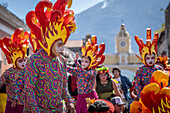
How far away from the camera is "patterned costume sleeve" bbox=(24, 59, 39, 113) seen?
3.85 meters

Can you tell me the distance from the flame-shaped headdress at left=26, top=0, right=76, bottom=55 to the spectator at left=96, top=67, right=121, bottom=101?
3664mm

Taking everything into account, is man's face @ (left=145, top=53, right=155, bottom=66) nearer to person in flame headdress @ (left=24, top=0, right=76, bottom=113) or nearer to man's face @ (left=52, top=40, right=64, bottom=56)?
person in flame headdress @ (left=24, top=0, right=76, bottom=113)

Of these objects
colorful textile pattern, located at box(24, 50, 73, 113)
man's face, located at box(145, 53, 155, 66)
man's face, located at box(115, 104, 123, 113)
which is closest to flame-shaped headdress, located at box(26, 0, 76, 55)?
colorful textile pattern, located at box(24, 50, 73, 113)

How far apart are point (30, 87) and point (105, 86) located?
411 cm

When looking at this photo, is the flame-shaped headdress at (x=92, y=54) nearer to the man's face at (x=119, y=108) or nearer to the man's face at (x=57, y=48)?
the man's face at (x=119, y=108)

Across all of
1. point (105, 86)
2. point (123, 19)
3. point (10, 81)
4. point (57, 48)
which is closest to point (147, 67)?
point (105, 86)

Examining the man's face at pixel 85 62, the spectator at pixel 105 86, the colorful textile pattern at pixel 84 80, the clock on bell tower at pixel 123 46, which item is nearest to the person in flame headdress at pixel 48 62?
the colorful textile pattern at pixel 84 80

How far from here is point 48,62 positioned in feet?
13.5

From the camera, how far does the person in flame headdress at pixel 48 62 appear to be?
3.96 meters

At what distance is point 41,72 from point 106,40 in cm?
15777

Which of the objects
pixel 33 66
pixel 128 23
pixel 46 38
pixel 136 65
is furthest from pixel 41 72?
pixel 128 23

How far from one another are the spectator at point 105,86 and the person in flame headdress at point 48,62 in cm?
350

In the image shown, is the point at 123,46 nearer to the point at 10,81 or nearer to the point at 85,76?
the point at 85,76

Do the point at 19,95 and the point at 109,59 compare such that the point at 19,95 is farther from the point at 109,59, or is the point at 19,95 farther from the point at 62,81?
the point at 109,59
